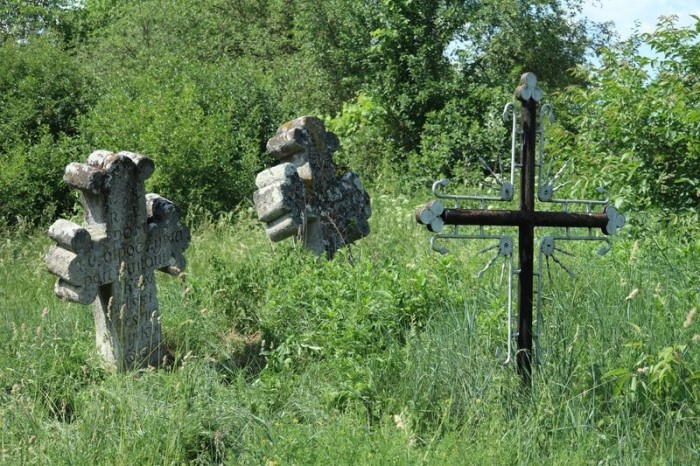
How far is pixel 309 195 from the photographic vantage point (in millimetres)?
7820

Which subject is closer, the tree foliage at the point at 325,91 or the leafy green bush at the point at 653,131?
the leafy green bush at the point at 653,131

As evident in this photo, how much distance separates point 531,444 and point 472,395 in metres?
0.51

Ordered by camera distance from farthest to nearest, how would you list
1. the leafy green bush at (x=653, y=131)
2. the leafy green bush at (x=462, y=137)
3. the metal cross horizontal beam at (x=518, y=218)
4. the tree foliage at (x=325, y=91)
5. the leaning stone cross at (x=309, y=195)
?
the leafy green bush at (x=462, y=137), the tree foliage at (x=325, y=91), the leafy green bush at (x=653, y=131), the leaning stone cross at (x=309, y=195), the metal cross horizontal beam at (x=518, y=218)

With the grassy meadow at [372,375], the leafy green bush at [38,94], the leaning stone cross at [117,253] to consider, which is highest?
the leafy green bush at [38,94]

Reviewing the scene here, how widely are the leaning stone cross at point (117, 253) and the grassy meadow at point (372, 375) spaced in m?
0.24

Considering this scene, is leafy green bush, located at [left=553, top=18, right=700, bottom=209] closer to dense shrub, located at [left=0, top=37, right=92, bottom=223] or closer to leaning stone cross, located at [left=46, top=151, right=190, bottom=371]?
leaning stone cross, located at [left=46, top=151, right=190, bottom=371]

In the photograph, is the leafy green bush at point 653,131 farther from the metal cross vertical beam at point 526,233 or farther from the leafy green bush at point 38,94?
the leafy green bush at point 38,94

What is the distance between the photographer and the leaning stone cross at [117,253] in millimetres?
5840

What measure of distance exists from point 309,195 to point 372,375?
295 cm

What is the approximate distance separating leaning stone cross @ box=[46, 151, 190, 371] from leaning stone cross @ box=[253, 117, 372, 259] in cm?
106

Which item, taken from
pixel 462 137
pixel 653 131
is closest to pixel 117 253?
pixel 653 131

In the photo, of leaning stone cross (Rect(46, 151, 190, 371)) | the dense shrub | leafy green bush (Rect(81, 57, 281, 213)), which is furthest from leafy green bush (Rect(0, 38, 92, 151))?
leaning stone cross (Rect(46, 151, 190, 371))

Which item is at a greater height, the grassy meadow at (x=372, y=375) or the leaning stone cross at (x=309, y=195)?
the leaning stone cross at (x=309, y=195)

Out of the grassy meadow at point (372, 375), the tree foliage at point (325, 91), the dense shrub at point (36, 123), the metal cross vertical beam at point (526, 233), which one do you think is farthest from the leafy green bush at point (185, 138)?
the metal cross vertical beam at point (526, 233)
